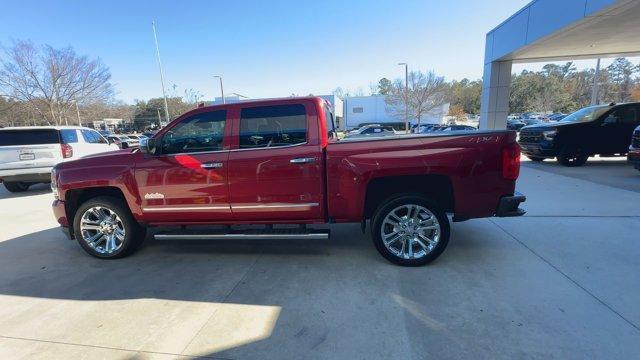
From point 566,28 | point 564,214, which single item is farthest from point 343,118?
point 564,214

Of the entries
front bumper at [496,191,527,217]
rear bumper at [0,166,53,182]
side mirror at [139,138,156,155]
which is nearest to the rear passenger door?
front bumper at [496,191,527,217]

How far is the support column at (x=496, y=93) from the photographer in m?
16.3

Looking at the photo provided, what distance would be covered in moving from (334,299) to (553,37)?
13.7 m

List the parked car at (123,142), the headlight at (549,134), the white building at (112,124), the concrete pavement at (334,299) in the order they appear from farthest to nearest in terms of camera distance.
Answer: the white building at (112,124), the headlight at (549,134), the parked car at (123,142), the concrete pavement at (334,299)

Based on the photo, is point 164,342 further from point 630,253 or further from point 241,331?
point 630,253

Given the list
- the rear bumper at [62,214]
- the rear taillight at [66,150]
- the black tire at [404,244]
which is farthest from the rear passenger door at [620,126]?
the rear taillight at [66,150]

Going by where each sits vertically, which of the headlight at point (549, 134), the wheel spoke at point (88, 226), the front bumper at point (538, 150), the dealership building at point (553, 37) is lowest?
the front bumper at point (538, 150)

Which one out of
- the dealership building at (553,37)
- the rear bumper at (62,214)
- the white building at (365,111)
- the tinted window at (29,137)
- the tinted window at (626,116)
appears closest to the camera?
the rear bumper at (62,214)

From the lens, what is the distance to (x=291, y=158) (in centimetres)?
384

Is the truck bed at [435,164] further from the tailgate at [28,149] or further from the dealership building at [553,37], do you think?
the tailgate at [28,149]

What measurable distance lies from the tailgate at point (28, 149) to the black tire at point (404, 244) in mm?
9483

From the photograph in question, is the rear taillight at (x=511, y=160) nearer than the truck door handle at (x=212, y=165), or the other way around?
the rear taillight at (x=511, y=160)

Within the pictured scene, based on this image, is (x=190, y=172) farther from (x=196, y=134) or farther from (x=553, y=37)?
(x=553, y=37)

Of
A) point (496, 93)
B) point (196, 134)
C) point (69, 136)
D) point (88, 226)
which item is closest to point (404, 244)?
point (196, 134)
